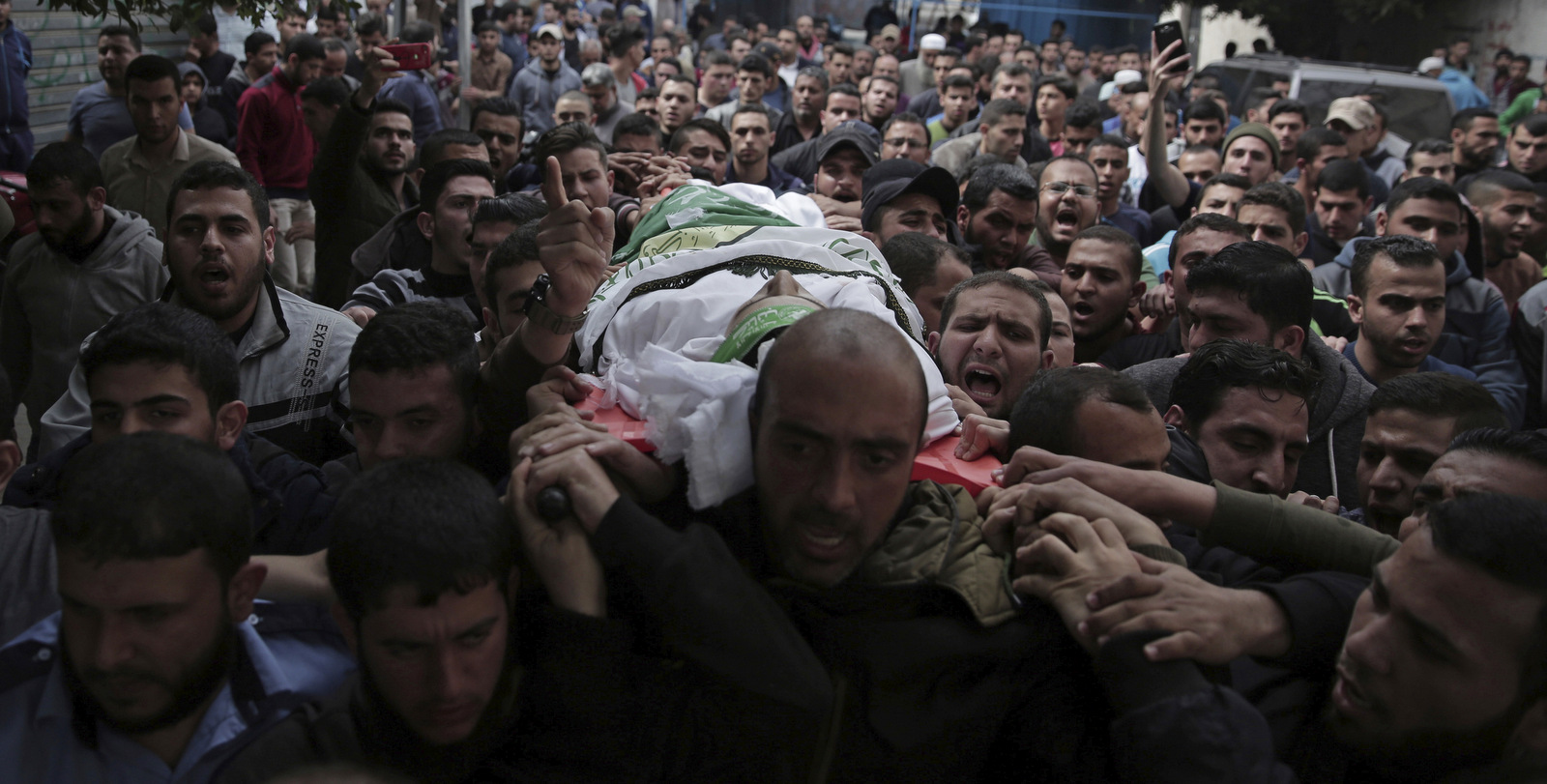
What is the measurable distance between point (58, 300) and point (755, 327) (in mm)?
2996

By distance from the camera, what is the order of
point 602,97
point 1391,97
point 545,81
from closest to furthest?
point 602,97, point 545,81, point 1391,97

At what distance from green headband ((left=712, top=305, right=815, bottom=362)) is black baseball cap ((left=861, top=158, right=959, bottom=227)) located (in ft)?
7.84

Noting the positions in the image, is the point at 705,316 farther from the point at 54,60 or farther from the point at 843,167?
the point at 54,60

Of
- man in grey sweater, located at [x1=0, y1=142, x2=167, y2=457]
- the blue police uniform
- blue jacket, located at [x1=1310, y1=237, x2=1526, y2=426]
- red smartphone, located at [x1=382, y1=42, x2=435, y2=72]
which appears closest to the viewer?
the blue police uniform

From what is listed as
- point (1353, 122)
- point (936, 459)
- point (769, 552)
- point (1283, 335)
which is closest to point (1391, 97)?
point (1353, 122)

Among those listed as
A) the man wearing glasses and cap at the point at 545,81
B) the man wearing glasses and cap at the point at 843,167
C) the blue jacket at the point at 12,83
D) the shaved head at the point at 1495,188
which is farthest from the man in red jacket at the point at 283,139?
the shaved head at the point at 1495,188

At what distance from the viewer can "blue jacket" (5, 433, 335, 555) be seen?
2.22m

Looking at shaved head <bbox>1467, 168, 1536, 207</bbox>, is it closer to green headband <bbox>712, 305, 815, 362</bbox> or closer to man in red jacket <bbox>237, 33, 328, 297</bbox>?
green headband <bbox>712, 305, 815, 362</bbox>

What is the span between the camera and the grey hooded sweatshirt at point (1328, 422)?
3.31 metres

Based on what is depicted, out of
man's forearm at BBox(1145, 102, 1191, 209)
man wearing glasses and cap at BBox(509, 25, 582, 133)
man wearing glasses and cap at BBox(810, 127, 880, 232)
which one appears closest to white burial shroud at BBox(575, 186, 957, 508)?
man wearing glasses and cap at BBox(810, 127, 880, 232)

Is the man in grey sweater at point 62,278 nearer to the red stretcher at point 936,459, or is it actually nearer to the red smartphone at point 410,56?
the red smartphone at point 410,56

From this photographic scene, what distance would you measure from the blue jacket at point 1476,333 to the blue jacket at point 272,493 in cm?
393

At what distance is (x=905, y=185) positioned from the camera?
484 cm

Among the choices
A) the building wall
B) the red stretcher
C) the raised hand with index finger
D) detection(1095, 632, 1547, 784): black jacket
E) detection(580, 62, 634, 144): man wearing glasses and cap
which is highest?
the building wall
